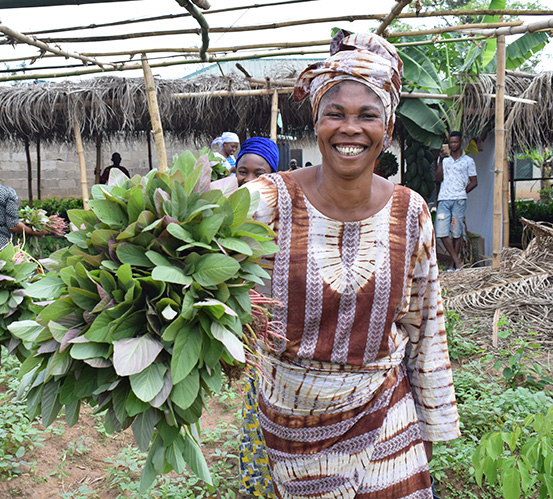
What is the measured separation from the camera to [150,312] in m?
1.29

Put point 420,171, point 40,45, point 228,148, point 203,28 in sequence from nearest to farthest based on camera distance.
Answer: point 203,28 < point 40,45 < point 228,148 < point 420,171

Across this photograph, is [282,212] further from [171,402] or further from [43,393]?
[43,393]

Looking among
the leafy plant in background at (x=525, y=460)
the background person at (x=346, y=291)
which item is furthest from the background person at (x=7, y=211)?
the leafy plant in background at (x=525, y=460)

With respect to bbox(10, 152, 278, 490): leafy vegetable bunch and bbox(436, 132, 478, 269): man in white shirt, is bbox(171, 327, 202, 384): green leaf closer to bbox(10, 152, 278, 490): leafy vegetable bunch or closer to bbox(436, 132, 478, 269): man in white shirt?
bbox(10, 152, 278, 490): leafy vegetable bunch

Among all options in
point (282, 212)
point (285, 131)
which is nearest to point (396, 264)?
point (282, 212)

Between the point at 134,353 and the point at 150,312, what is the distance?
10 centimetres

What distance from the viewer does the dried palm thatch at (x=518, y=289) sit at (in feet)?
17.7

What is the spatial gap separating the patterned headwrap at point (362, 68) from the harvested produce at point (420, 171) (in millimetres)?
9149

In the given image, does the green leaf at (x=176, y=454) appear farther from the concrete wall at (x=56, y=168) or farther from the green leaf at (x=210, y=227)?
the concrete wall at (x=56, y=168)

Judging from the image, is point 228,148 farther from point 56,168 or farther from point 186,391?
point 56,168

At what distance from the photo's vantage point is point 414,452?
6.17 feet

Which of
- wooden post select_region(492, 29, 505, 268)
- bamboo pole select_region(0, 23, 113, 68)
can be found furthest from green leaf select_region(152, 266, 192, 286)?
wooden post select_region(492, 29, 505, 268)

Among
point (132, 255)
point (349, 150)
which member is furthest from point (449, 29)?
point (132, 255)

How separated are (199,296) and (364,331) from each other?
648 mm
